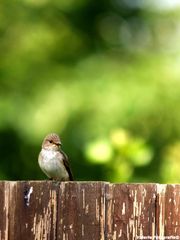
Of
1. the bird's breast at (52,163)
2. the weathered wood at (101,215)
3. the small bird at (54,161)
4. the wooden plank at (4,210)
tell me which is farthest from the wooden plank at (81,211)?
the bird's breast at (52,163)

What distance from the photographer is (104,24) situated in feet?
37.1

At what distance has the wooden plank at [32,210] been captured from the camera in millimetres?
3822

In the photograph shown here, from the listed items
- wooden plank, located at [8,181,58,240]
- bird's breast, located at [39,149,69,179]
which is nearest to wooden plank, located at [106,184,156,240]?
wooden plank, located at [8,181,58,240]

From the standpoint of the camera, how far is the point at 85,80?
392 inches

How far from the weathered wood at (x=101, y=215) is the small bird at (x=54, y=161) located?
105 inches

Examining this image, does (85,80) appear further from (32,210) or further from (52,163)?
(32,210)

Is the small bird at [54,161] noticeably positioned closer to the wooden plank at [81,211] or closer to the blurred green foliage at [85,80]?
the blurred green foliage at [85,80]

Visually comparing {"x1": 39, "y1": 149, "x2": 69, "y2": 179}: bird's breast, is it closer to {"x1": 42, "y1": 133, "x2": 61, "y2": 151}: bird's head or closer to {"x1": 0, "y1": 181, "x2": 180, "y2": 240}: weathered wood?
{"x1": 42, "y1": 133, "x2": 61, "y2": 151}: bird's head

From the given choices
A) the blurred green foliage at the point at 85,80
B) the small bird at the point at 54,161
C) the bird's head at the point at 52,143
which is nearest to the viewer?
the small bird at the point at 54,161

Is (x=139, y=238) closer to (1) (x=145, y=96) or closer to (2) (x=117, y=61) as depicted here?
(1) (x=145, y=96)

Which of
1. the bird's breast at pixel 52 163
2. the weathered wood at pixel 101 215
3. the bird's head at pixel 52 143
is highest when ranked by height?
the bird's head at pixel 52 143

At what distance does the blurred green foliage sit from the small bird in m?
1.24

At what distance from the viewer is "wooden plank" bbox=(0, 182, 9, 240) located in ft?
12.5

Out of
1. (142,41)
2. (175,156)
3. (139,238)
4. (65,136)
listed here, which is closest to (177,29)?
(142,41)
